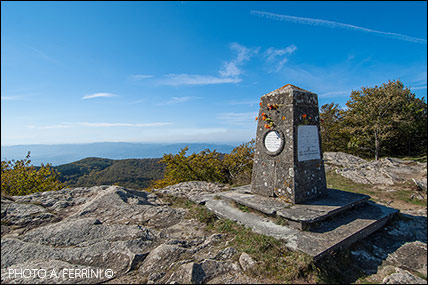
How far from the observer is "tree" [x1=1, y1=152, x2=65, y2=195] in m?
7.70

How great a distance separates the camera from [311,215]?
13.4 feet

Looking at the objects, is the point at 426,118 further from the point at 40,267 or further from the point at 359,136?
the point at 40,267

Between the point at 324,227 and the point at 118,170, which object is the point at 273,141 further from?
the point at 118,170

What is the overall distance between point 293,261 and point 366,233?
250 cm

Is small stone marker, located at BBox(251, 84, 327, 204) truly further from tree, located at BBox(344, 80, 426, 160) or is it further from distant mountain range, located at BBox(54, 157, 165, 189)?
distant mountain range, located at BBox(54, 157, 165, 189)

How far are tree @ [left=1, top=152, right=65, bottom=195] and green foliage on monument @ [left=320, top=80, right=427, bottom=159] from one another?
25.2 metres

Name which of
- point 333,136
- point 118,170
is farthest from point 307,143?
point 118,170

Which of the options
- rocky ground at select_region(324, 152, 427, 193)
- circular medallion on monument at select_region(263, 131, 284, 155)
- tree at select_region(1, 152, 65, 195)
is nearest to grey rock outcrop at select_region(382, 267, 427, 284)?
circular medallion on monument at select_region(263, 131, 284, 155)

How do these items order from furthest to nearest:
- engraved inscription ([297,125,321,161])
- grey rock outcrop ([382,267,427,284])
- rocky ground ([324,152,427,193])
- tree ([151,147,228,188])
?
tree ([151,147,228,188]) < rocky ground ([324,152,427,193]) < engraved inscription ([297,125,321,161]) < grey rock outcrop ([382,267,427,284])

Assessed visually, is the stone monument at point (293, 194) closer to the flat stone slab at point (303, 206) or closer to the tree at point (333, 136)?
the flat stone slab at point (303, 206)

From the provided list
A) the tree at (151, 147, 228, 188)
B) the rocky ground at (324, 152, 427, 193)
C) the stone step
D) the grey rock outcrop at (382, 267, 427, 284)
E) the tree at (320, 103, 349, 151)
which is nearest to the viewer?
the grey rock outcrop at (382, 267, 427, 284)

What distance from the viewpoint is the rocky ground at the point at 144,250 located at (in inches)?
107

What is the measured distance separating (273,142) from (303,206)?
5.92ft

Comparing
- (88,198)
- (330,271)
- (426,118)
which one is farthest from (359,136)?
(88,198)
